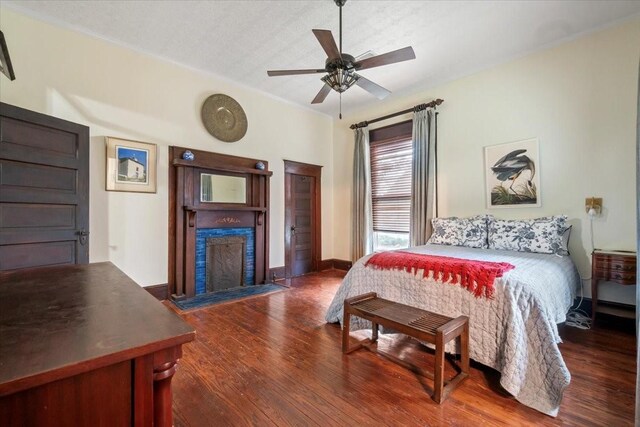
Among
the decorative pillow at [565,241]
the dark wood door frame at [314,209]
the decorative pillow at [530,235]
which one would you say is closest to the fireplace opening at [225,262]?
the dark wood door frame at [314,209]

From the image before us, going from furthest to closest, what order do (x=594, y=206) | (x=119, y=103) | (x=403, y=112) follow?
(x=403, y=112)
(x=119, y=103)
(x=594, y=206)

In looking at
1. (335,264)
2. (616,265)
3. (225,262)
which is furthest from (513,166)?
(225,262)

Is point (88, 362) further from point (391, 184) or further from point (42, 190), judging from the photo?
point (391, 184)

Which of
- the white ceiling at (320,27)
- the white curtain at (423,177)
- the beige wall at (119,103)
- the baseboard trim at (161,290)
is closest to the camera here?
the white ceiling at (320,27)

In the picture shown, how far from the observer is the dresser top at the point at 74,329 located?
58cm

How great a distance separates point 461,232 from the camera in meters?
3.73

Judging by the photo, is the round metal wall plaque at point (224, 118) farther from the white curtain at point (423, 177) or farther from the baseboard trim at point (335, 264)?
the baseboard trim at point (335, 264)

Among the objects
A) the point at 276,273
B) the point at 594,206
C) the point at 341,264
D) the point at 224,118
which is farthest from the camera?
the point at 341,264

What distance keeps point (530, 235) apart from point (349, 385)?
2.64 meters

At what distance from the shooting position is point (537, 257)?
110 inches

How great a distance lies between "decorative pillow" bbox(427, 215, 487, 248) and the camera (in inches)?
141

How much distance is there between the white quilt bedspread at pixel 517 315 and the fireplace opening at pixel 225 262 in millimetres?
2506

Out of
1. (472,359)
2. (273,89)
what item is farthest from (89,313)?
(273,89)

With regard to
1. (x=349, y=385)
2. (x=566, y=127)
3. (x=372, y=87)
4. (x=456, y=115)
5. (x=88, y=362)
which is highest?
(x=456, y=115)
